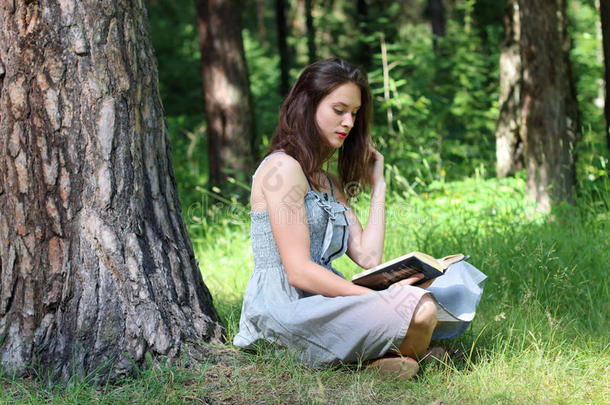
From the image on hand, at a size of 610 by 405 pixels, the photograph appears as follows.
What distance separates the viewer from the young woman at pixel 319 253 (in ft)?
8.21

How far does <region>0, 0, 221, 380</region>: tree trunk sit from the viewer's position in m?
2.53

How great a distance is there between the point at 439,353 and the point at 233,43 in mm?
5315

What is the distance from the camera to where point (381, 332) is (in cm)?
248

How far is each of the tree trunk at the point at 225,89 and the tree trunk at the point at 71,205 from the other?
4.37 m

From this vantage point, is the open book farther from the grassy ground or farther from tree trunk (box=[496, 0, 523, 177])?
tree trunk (box=[496, 0, 523, 177])

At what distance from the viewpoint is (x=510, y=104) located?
653 cm

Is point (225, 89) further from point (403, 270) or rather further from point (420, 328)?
point (420, 328)

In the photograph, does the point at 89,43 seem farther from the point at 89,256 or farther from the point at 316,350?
the point at 316,350

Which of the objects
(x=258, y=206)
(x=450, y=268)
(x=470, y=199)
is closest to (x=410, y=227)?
(x=470, y=199)

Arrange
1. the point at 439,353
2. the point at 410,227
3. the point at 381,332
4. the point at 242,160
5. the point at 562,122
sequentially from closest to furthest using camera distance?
the point at 381,332 < the point at 439,353 < the point at 410,227 < the point at 562,122 < the point at 242,160

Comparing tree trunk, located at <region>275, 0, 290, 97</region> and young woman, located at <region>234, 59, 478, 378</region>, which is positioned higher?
tree trunk, located at <region>275, 0, 290, 97</region>

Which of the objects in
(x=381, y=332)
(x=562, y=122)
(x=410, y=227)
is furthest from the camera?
(x=562, y=122)

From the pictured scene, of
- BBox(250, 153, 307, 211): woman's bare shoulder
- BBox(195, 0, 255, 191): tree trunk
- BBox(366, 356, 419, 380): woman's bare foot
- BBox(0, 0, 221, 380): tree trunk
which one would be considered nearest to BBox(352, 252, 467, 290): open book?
BBox(366, 356, 419, 380): woman's bare foot

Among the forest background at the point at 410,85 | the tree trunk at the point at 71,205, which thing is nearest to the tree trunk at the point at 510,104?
the forest background at the point at 410,85
